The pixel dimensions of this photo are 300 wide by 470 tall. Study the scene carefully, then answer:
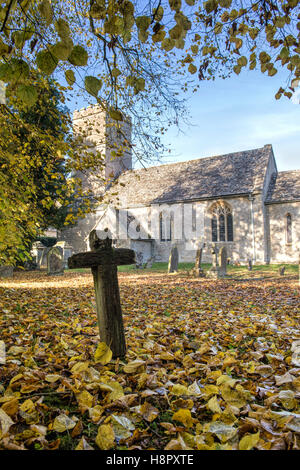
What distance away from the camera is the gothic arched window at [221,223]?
945 inches

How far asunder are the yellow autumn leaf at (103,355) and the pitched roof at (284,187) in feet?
72.6

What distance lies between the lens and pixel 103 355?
9.57 ft

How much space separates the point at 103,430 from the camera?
66.9 inches

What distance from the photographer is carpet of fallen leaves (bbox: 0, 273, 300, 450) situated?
1.73m

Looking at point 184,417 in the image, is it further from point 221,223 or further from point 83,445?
point 221,223

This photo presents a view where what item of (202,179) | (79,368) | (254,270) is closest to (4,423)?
(79,368)

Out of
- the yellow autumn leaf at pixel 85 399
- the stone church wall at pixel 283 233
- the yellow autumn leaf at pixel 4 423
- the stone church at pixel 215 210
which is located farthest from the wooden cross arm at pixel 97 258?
the stone church wall at pixel 283 233

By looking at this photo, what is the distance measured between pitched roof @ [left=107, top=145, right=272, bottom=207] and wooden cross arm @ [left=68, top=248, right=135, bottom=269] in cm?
1944

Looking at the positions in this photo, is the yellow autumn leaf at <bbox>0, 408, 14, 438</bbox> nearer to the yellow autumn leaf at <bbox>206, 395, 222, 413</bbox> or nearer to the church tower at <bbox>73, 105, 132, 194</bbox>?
the yellow autumn leaf at <bbox>206, 395, 222, 413</bbox>

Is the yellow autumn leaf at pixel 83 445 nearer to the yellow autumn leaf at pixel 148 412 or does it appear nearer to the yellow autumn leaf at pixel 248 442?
the yellow autumn leaf at pixel 148 412

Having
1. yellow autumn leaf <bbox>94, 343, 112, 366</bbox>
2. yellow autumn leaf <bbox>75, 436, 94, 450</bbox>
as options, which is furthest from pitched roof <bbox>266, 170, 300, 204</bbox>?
yellow autumn leaf <bbox>75, 436, 94, 450</bbox>

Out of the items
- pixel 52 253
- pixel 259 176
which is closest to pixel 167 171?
pixel 259 176

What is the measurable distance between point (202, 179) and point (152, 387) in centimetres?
2499
